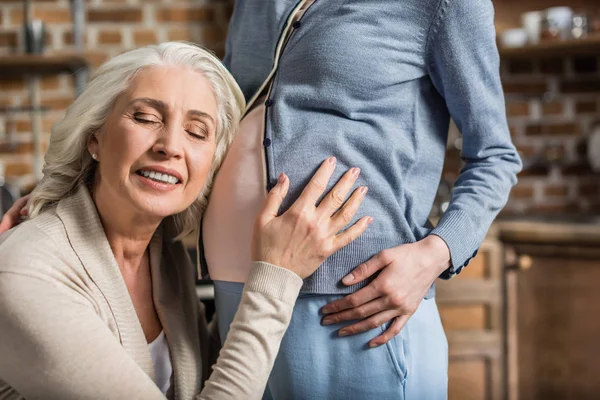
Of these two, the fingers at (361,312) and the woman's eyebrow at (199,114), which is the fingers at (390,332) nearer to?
the fingers at (361,312)

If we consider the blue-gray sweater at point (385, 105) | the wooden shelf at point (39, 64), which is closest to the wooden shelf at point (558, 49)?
the wooden shelf at point (39, 64)

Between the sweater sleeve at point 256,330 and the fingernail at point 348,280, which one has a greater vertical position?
the fingernail at point 348,280

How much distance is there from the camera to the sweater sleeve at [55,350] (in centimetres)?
101

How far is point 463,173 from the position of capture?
1188mm

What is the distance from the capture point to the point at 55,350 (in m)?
1.01

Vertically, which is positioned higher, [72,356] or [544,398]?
[72,356]

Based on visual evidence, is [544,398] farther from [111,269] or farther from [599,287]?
[111,269]

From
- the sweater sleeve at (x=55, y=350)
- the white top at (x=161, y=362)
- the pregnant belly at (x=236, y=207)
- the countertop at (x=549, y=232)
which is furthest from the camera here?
the countertop at (x=549, y=232)

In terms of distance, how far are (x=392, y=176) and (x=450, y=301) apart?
5.20 feet

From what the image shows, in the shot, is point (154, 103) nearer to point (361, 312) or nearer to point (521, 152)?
point (361, 312)

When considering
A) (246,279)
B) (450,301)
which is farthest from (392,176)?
(450,301)

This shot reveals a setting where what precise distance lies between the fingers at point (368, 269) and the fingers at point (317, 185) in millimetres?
125

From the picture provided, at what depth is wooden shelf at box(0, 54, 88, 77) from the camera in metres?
2.77

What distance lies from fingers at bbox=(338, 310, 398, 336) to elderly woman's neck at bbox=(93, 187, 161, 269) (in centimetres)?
39
